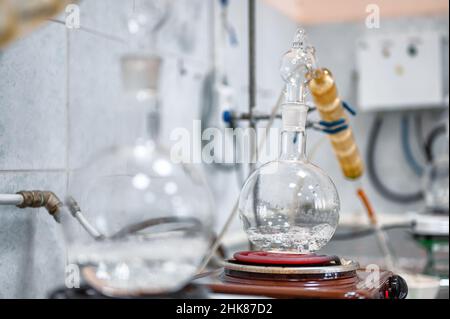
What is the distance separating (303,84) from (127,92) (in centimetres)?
30

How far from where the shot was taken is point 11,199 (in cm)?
97

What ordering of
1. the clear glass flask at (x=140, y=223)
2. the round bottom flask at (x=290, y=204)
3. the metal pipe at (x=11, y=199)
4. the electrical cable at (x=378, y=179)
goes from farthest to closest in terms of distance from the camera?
1. the electrical cable at (x=378, y=179)
2. the metal pipe at (x=11, y=199)
3. the round bottom flask at (x=290, y=204)
4. the clear glass flask at (x=140, y=223)

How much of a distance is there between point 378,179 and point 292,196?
2371 millimetres

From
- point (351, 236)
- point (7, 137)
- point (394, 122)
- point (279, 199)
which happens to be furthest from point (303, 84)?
point (394, 122)

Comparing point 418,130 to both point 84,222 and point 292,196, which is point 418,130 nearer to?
point 292,196

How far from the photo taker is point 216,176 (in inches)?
87.0

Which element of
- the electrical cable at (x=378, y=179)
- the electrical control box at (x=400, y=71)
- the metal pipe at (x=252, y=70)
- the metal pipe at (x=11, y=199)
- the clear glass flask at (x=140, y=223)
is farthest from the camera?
the electrical cable at (x=378, y=179)

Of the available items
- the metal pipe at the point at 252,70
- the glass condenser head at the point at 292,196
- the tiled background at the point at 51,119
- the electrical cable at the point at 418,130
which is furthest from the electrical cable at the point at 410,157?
the glass condenser head at the point at 292,196

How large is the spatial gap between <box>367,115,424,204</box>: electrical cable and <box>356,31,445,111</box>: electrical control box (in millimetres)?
109

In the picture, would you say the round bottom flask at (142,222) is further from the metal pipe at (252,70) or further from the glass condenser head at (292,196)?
the metal pipe at (252,70)

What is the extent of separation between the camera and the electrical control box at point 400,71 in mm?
2953

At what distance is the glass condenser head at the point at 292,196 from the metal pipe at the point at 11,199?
0.35m

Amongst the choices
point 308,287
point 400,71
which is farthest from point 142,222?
point 400,71

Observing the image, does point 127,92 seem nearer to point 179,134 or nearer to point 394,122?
point 179,134
